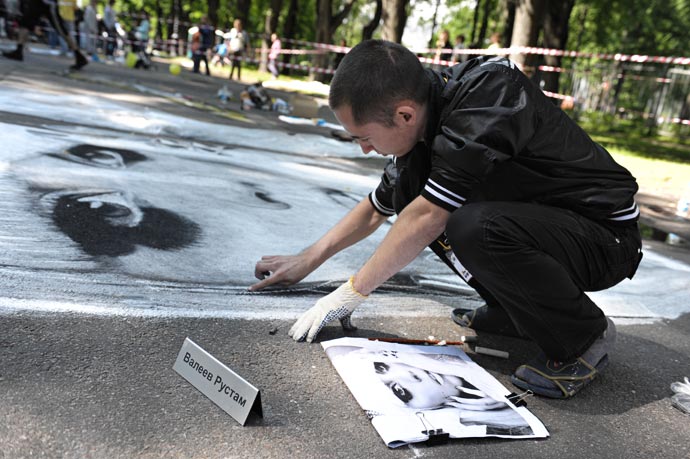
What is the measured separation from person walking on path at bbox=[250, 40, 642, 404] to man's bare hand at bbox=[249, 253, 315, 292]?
36 centimetres

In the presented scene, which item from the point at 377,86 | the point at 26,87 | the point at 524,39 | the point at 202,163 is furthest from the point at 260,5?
the point at 377,86

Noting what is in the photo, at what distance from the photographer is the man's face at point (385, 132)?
69.8 inches

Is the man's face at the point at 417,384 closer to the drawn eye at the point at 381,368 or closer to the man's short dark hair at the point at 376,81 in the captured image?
the drawn eye at the point at 381,368

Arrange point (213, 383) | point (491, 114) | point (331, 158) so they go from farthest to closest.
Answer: point (331, 158)
point (491, 114)
point (213, 383)

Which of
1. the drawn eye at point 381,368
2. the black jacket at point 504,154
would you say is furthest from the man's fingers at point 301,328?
the black jacket at point 504,154

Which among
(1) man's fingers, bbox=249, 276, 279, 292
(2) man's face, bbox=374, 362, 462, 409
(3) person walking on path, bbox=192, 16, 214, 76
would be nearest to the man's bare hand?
(1) man's fingers, bbox=249, 276, 279, 292

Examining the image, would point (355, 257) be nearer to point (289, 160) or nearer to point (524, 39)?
point (289, 160)

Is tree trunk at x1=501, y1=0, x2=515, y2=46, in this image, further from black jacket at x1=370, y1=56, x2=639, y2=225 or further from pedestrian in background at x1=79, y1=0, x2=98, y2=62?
black jacket at x1=370, y1=56, x2=639, y2=225

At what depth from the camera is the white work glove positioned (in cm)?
191

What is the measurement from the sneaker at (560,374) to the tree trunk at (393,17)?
903 cm

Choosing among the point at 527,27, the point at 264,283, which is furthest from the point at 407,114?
the point at 527,27

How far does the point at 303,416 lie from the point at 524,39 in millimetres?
8715

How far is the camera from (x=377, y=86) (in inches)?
67.1

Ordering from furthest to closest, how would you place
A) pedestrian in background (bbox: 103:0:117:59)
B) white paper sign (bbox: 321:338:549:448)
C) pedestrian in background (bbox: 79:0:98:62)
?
1. pedestrian in background (bbox: 103:0:117:59)
2. pedestrian in background (bbox: 79:0:98:62)
3. white paper sign (bbox: 321:338:549:448)
